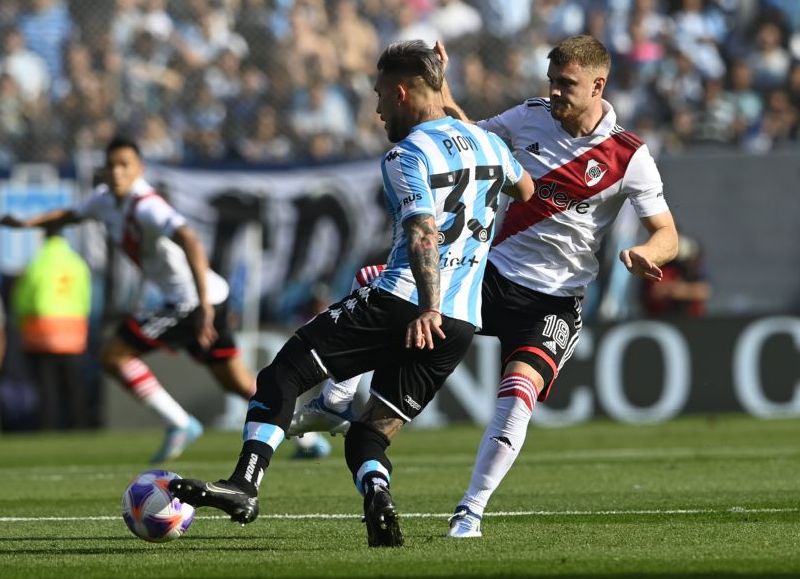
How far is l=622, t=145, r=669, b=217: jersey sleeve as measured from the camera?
24.3 feet

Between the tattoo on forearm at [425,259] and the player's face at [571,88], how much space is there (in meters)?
1.41

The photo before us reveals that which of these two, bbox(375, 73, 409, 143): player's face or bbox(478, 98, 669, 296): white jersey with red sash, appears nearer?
bbox(375, 73, 409, 143): player's face

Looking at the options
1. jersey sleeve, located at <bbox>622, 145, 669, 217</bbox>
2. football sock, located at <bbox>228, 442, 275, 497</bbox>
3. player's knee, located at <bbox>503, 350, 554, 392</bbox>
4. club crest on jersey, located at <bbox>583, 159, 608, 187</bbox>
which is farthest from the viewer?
club crest on jersey, located at <bbox>583, 159, 608, 187</bbox>

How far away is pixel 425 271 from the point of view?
627 centimetres

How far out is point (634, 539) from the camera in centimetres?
677

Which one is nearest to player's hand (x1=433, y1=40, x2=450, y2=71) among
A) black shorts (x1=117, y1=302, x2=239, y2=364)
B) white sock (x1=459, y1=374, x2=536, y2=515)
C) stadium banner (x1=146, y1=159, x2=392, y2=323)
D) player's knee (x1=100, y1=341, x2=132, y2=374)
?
white sock (x1=459, y1=374, x2=536, y2=515)

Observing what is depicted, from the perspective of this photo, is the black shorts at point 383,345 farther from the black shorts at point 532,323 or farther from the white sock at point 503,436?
the black shorts at point 532,323

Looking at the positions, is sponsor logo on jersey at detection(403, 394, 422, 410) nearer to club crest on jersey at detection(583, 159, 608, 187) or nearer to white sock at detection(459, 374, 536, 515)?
white sock at detection(459, 374, 536, 515)

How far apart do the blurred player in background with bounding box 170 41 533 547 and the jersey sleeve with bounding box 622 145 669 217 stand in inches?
33.8

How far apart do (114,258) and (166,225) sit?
23.0 feet

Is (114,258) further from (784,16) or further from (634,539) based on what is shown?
(634,539)

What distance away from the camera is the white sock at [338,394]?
7531 millimetres

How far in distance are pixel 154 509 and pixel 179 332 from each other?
20.1ft

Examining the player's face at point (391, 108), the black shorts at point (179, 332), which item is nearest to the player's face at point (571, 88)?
the player's face at point (391, 108)
